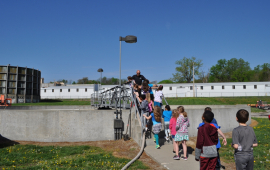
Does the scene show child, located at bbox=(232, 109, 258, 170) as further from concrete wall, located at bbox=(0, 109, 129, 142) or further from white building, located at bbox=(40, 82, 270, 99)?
white building, located at bbox=(40, 82, 270, 99)

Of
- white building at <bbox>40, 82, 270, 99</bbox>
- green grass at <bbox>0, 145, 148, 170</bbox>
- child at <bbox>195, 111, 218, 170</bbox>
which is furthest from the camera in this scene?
white building at <bbox>40, 82, 270, 99</bbox>

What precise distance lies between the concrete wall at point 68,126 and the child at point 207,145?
24.1 feet

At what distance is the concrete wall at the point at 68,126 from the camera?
11125mm

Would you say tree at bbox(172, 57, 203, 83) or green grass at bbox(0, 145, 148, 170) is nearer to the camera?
green grass at bbox(0, 145, 148, 170)

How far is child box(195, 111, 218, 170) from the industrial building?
41557 millimetres

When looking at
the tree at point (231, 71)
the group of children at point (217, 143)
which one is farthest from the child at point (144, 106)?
the tree at point (231, 71)

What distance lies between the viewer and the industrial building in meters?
39.2

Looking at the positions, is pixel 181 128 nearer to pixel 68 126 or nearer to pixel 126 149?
pixel 126 149

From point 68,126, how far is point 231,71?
89118 mm

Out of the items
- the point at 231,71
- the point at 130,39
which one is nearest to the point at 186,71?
the point at 231,71

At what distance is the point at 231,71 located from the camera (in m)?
89.3

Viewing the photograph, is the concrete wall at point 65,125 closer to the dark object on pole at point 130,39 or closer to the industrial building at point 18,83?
the dark object on pole at point 130,39

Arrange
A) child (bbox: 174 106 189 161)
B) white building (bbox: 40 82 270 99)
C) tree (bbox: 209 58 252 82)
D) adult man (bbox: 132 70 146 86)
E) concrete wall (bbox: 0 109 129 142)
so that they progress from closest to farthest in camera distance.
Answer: child (bbox: 174 106 189 161) → adult man (bbox: 132 70 146 86) → concrete wall (bbox: 0 109 129 142) → white building (bbox: 40 82 270 99) → tree (bbox: 209 58 252 82)

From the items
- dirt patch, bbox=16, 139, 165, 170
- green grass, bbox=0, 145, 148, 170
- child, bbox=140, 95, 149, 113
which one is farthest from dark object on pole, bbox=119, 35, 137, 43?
green grass, bbox=0, 145, 148, 170
